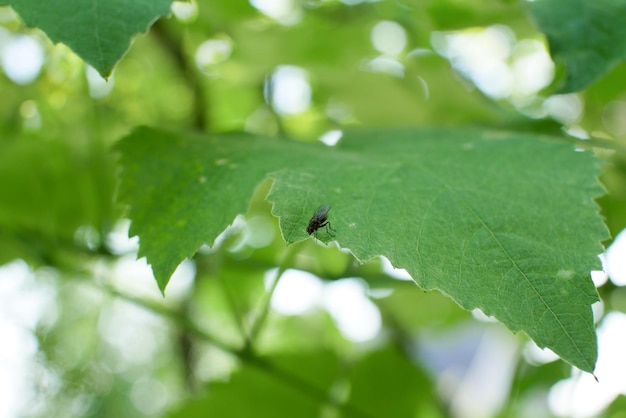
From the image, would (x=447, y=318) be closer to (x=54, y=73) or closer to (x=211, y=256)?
(x=211, y=256)

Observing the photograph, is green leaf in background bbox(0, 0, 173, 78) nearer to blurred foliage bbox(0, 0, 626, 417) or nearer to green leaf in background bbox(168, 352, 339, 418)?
blurred foliage bbox(0, 0, 626, 417)

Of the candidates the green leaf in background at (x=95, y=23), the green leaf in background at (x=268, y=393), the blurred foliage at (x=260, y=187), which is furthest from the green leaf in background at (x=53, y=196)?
the green leaf in background at (x=95, y=23)

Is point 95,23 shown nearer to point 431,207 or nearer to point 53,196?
point 431,207

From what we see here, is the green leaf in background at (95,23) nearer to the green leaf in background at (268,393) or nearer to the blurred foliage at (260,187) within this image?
the blurred foliage at (260,187)

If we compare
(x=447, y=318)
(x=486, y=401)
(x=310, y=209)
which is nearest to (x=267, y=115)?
(x=447, y=318)

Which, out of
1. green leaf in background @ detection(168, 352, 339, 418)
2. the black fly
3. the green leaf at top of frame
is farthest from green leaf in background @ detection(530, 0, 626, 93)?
green leaf in background @ detection(168, 352, 339, 418)
